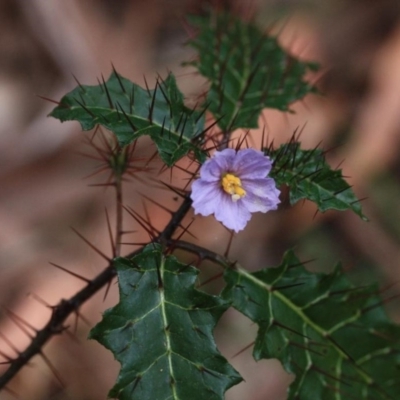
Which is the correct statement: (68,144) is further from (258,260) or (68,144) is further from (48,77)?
(258,260)

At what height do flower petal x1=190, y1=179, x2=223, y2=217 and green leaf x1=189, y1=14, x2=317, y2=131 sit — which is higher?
green leaf x1=189, y1=14, x2=317, y2=131

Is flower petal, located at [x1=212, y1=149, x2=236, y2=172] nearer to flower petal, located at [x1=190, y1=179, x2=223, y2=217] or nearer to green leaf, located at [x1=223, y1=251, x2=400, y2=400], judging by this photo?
flower petal, located at [x1=190, y1=179, x2=223, y2=217]

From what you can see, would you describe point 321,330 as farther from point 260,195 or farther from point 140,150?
point 140,150

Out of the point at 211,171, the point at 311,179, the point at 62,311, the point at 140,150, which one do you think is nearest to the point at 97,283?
the point at 62,311

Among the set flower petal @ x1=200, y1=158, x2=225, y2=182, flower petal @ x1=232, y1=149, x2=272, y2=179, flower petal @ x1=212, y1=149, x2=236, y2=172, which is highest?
flower petal @ x1=232, y1=149, x2=272, y2=179

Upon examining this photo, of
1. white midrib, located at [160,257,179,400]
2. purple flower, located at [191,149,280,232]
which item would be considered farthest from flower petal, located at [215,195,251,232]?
white midrib, located at [160,257,179,400]

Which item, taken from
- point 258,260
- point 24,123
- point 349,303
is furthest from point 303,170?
point 24,123

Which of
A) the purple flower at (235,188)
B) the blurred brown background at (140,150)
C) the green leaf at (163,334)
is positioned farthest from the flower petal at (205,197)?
the blurred brown background at (140,150)

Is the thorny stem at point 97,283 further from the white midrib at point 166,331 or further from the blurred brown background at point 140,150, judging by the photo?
the blurred brown background at point 140,150
